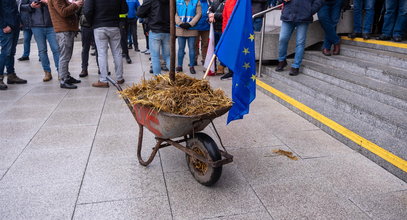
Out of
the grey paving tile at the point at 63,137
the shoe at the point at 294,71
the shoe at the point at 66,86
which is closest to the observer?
the grey paving tile at the point at 63,137

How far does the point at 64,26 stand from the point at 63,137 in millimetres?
3060

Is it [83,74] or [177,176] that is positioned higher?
[83,74]

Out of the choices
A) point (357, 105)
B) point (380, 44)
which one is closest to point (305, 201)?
point (357, 105)

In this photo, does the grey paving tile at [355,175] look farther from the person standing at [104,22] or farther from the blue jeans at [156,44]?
the person standing at [104,22]

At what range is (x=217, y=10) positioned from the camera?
726 centimetres

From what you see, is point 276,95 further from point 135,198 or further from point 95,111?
point 135,198

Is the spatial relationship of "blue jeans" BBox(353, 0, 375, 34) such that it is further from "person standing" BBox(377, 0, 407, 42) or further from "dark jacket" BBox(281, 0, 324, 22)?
"dark jacket" BBox(281, 0, 324, 22)

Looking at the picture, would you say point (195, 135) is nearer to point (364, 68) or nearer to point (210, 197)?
point (210, 197)

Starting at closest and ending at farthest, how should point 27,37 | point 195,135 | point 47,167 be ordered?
point 195,135 < point 47,167 < point 27,37

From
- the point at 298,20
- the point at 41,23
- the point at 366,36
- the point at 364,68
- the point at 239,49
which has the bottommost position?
the point at 364,68

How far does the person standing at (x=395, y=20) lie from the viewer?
5.70 m

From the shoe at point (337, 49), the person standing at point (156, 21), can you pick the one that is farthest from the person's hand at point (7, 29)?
the shoe at point (337, 49)

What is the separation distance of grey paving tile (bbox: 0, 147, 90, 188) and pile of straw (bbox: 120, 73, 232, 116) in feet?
3.24

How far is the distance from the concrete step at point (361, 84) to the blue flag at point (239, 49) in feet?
6.82
